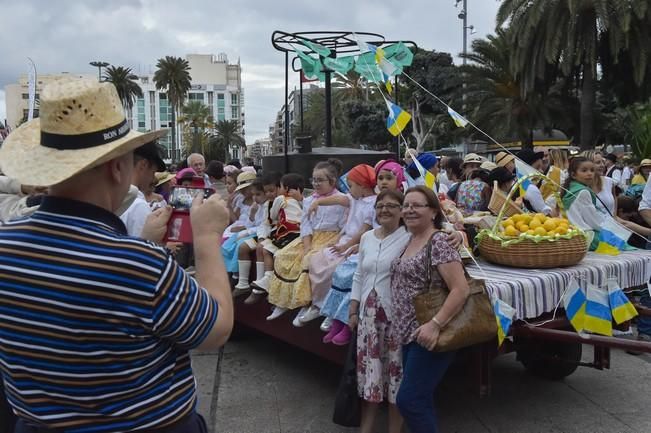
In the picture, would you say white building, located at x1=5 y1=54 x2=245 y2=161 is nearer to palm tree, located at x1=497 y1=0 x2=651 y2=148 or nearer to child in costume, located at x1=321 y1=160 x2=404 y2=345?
palm tree, located at x1=497 y1=0 x2=651 y2=148

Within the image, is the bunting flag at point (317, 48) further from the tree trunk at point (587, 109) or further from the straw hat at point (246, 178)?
the tree trunk at point (587, 109)

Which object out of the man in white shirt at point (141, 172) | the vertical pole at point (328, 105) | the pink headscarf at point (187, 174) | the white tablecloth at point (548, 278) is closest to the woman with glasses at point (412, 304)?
the white tablecloth at point (548, 278)

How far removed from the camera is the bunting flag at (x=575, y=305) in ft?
11.0

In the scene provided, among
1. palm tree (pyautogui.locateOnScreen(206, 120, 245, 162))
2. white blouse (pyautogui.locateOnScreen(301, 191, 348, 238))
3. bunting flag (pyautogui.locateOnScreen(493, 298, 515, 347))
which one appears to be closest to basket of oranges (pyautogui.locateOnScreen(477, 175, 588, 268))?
bunting flag (pyautogui.locateOnScreen(493, 298, 515, 347))

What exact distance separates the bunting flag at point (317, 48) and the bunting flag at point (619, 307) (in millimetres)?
4663

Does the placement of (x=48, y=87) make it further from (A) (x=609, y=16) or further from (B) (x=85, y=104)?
(A) (x=609, y=16)

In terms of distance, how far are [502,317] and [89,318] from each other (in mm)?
2451

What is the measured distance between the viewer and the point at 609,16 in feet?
58.0

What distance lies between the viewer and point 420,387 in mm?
3184

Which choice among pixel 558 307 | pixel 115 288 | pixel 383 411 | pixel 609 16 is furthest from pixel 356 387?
pixel 609 16

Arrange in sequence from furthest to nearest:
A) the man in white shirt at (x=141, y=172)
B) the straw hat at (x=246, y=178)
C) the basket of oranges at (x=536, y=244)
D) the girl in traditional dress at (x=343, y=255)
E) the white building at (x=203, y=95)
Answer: the white building at (x=203, y=95), the straw hat at (x=246, y=178), the girl in traditional dress at (x=343, y=255), the basket of oranges at (x=536, y=244), the man in white shirt at (x=141, y=172)

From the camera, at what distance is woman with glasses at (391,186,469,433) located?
3107 millimetres

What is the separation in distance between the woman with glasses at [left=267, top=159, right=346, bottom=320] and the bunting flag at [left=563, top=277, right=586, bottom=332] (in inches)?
78.8

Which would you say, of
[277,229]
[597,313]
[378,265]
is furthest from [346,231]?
[597,313]
